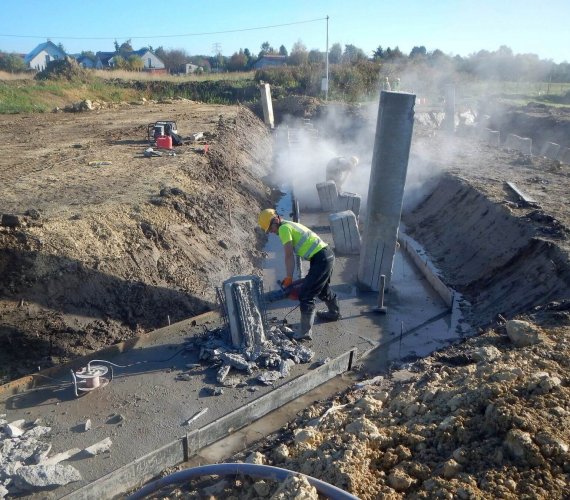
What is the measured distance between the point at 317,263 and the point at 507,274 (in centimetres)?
400

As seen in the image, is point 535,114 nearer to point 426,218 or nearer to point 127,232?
point 426,218

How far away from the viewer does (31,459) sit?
519cm

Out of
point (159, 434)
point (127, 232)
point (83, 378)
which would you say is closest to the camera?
point (159, 434)

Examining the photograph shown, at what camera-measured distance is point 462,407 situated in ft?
15.9

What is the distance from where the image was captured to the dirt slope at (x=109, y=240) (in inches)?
290

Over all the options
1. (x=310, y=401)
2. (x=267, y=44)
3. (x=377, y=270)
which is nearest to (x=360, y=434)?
(x=310, y=401)

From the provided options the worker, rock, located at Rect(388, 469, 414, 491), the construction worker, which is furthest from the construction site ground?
the worker

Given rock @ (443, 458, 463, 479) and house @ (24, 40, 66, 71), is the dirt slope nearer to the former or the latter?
rock @ (443, 458, 463, 479)

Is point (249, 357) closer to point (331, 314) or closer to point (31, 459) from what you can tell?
point (331, 314)

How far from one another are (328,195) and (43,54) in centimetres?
8179

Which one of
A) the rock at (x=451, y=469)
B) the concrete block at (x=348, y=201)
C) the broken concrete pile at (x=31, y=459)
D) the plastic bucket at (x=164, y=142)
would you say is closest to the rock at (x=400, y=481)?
the rock at (x=451, y=469)

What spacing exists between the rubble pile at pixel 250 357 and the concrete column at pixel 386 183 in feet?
8.96

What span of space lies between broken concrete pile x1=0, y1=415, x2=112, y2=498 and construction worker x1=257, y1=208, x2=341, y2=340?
3.10m

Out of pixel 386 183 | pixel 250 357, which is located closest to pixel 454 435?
pixel 250 357
